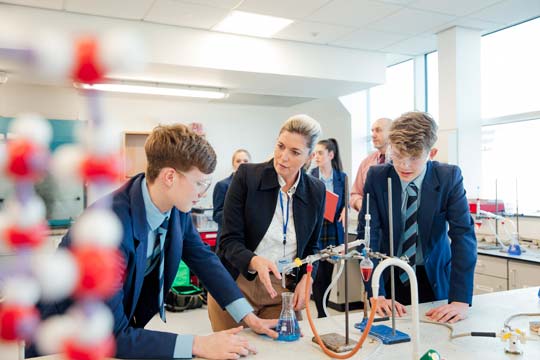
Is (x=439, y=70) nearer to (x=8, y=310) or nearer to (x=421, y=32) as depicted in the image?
(x=421, y=32)

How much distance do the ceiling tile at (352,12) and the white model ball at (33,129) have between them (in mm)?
3765

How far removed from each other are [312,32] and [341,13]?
1.70 feet

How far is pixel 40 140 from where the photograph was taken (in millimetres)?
228

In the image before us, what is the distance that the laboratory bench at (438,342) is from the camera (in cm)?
124

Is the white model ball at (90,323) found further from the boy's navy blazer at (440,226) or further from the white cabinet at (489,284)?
the white cabinet at (489,284)

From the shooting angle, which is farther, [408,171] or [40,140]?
[408,171]

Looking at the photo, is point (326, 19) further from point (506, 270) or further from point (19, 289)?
point (19, 289)

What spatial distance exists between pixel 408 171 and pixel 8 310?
157cm

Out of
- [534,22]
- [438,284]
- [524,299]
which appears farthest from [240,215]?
[534,22]

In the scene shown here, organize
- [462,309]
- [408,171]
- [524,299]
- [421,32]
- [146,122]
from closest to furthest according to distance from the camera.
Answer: [462,309]
[408,171]
[524,299]
[421,32]
[146,122]

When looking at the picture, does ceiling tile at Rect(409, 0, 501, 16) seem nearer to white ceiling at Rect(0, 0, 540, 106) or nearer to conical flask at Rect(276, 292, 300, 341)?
white ceiling at Rect(0, 0, 540, 106)

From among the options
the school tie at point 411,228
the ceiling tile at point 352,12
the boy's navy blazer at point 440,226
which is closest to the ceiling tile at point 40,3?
the ceiling tile at point 352,12

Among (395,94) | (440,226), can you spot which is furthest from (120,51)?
(395,94)

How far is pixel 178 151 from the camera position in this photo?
1075 millimetres
